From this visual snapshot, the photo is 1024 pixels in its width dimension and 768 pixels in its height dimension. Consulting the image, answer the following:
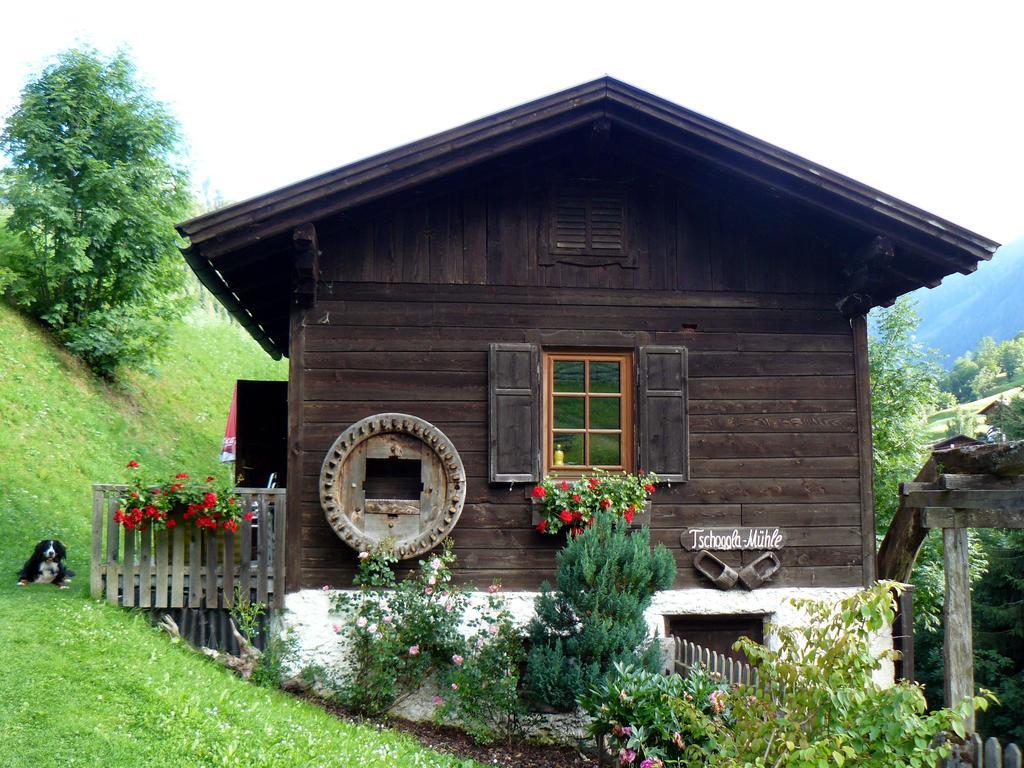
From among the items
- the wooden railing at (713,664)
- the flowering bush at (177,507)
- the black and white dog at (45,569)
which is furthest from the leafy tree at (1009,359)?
the black and white dog at (45,569)

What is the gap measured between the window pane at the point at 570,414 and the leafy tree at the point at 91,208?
13815mm

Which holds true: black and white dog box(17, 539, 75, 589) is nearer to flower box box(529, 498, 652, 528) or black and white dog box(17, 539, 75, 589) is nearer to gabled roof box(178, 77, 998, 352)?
gabled roof box(178, 77, 998, 352)

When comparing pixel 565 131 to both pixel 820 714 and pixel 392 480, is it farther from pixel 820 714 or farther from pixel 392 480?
pixel 820 714

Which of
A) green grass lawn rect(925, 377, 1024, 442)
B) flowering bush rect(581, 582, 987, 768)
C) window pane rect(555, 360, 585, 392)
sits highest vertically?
green grass lawn rect(925, 377, 1024, 442)

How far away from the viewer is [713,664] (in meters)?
7.35

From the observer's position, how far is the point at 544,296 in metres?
8.46

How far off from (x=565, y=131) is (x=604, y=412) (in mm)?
2643

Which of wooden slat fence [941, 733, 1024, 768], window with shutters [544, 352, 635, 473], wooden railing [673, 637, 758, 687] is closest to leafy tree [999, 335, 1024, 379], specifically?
window with shutters [544, 352, 635, 473]

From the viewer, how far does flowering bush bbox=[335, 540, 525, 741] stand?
24.4 feet

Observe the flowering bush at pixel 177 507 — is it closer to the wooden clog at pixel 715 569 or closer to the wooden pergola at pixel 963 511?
the wooden clog at pixel 715 569

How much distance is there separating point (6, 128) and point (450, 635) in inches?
674

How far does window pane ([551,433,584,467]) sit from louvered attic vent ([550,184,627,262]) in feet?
5.74

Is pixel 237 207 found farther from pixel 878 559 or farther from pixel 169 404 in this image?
pixel 169 404

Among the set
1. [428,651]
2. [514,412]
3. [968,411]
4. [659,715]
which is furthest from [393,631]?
[968,411]
